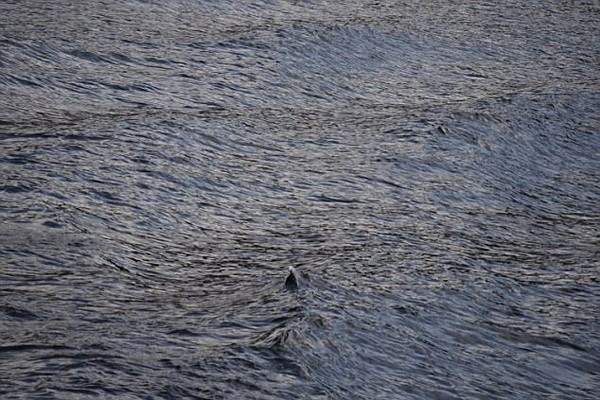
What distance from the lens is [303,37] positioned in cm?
353

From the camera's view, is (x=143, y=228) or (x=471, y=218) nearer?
(x=143, y=228)

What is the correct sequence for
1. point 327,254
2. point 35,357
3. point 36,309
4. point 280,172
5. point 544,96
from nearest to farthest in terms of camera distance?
point 35,357, point 36,309, point 327,254, point 280,172, point 544,96

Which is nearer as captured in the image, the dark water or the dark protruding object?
the dark water

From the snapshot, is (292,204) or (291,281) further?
(292,204)

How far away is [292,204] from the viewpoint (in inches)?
96.0

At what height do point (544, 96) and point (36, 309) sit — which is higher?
point (544, 96)

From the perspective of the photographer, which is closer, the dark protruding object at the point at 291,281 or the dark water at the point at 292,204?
the dark water at the point at 292,204

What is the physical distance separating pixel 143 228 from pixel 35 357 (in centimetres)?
61

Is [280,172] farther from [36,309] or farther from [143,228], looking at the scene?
[36,309]

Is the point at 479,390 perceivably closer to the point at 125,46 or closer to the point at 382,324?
the point at 382,324

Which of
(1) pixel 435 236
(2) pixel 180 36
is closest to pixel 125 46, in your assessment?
(2) pixel 180 36

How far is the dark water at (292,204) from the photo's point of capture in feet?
5.66

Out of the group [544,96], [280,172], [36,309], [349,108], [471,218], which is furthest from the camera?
[544,96]

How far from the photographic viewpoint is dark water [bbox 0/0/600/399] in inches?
67.9
